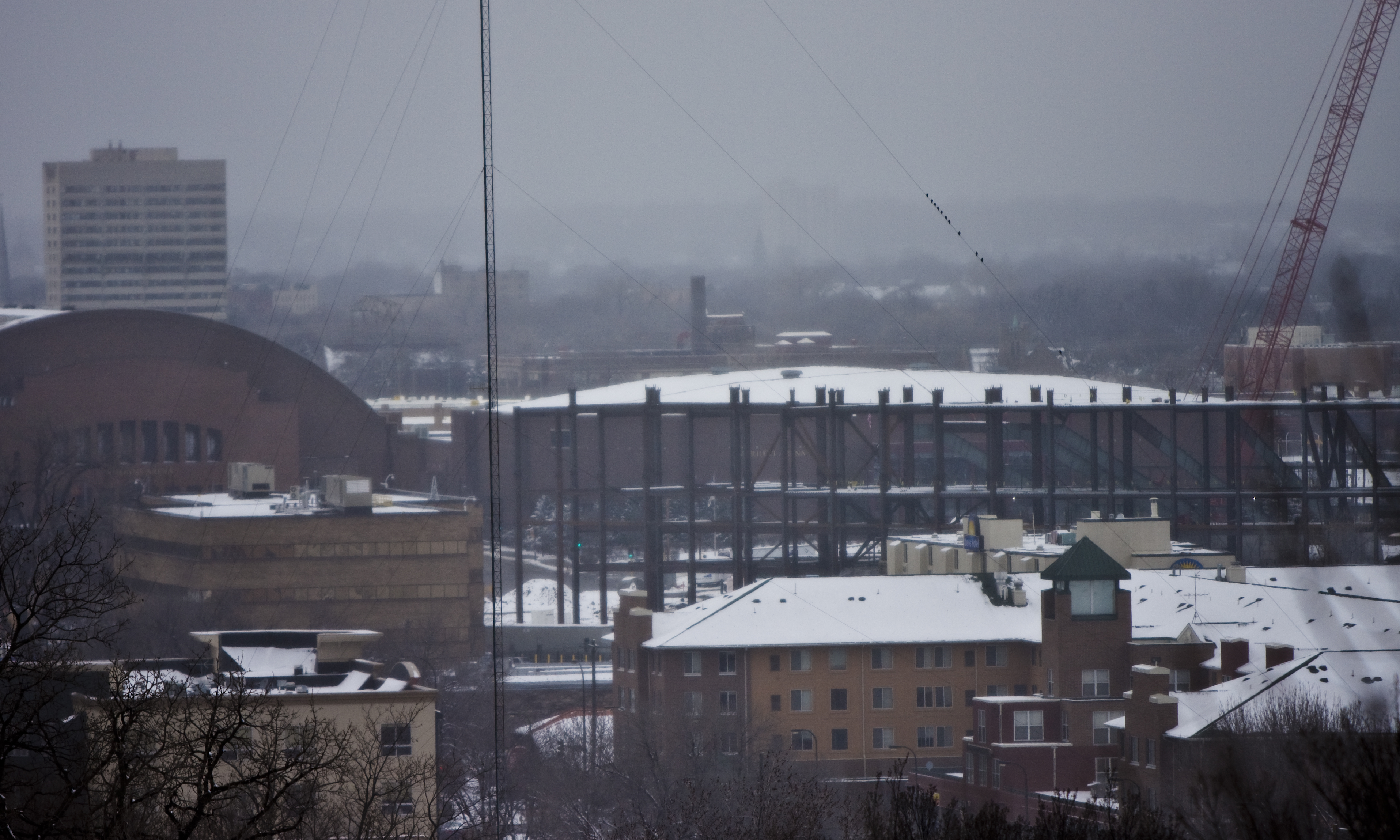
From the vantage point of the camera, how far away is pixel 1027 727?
89.7 ft

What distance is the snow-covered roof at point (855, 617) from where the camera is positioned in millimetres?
31719

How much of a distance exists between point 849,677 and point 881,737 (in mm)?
1179

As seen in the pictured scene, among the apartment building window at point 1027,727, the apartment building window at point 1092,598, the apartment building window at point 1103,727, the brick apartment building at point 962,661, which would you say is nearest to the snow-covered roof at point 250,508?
the brick apartment building at point 962,661

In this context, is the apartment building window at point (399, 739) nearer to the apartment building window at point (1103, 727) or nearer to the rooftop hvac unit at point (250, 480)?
the apartment building window at point (1103, 727)

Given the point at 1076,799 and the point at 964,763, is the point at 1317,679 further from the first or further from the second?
the point at 964,763

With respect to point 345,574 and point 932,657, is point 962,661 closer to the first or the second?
point 932,657

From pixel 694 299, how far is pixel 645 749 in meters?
65.9

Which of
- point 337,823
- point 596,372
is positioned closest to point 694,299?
point 596,372

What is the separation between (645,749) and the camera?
28328 mm

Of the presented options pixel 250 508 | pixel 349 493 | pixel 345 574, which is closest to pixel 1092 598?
pixel 345 574

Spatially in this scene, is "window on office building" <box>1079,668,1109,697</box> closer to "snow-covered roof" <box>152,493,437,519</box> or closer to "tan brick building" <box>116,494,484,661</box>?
"tan brick building" <box>116,494,484,661</box>

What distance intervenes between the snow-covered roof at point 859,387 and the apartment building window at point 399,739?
1227 inches

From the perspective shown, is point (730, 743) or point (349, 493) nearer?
point (730, 743)

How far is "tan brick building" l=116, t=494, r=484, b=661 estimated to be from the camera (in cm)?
4425
